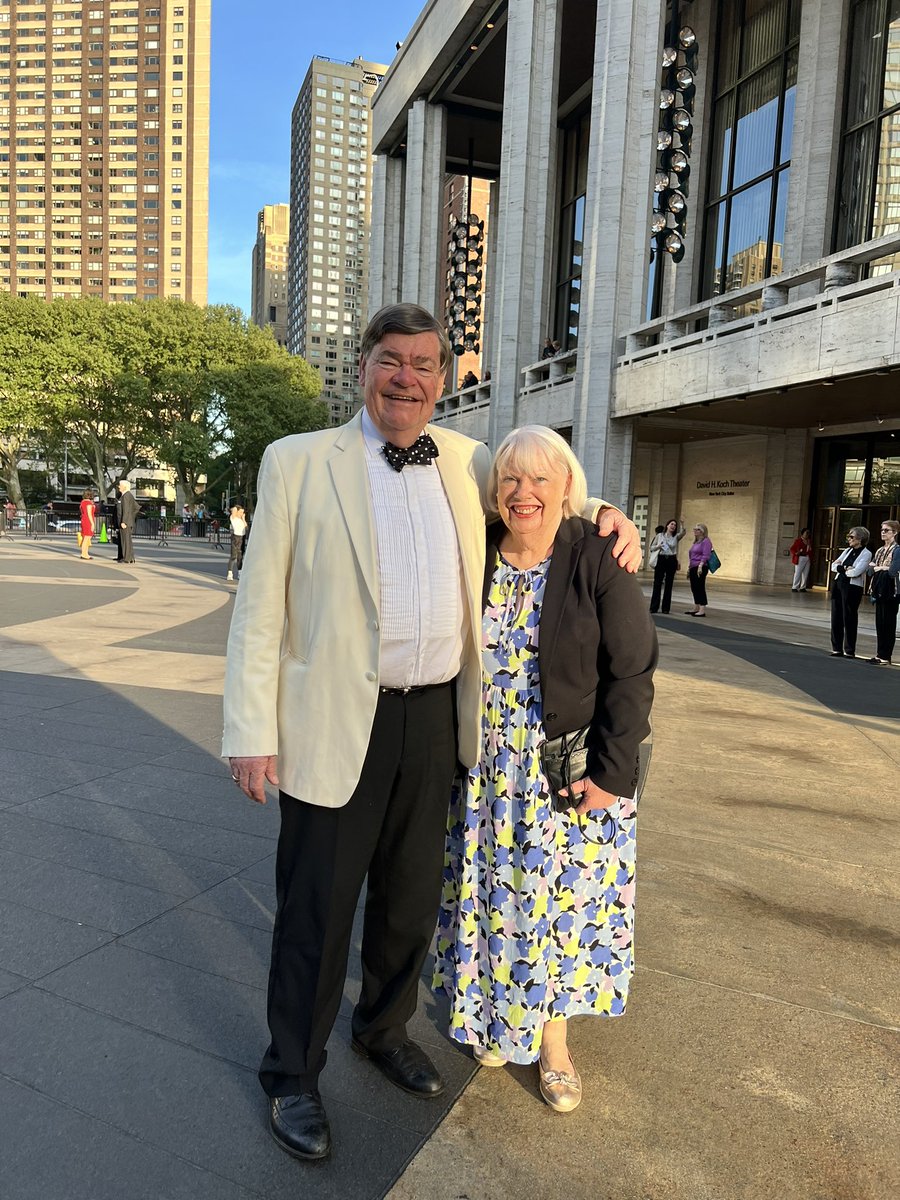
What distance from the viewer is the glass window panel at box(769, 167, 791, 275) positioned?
71.1 ft

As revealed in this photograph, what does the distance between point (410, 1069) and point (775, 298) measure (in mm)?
16687

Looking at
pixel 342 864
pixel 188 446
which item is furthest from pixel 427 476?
pixel 188 446

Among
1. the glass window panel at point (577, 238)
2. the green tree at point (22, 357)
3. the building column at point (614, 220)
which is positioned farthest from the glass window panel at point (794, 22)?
the green tree at point (22, 357)

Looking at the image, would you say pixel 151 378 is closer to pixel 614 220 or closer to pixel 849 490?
pixel 614 220

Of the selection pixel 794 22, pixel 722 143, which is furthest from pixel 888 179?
pixel 722 143

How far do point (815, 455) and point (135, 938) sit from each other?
85.9 ft

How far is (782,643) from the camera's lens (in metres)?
12.7

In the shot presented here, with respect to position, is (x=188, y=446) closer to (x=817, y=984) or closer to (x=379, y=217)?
(x=379, y=217)

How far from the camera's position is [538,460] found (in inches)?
88.0

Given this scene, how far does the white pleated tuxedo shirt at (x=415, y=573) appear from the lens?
216cm

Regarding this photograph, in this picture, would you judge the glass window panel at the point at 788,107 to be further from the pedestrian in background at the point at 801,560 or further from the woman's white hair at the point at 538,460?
the woman's white hair at the point at 538,460

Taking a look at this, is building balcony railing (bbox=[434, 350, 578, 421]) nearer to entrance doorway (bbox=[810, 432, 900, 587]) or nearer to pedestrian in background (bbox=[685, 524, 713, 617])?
pedestrian in background (bbox=[685, 524, 713, 617])

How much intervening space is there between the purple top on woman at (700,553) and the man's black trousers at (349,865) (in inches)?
587

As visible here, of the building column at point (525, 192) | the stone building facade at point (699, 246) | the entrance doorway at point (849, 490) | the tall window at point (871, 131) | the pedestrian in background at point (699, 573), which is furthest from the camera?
the entrance doorway at point (849, 490)
